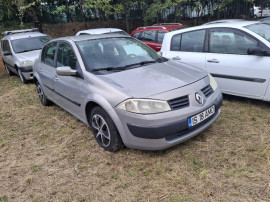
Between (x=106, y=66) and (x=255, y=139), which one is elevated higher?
(x=106, y=66)

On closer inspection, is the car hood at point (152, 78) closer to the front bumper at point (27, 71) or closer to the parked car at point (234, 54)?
the parked car at point (234, 54)

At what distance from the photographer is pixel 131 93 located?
2984 millimetres

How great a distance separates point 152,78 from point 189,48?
223 centimetres

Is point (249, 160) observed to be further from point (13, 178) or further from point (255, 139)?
point (13, 178)

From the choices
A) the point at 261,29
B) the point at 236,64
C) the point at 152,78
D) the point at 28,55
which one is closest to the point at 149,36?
the point at 28,55

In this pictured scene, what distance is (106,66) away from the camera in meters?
3.65

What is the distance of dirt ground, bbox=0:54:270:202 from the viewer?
2691 millimetres

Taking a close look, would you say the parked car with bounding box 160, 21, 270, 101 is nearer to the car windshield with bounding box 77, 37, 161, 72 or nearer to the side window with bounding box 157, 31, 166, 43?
the car windshield with bounding box 77, 37, 161, 72

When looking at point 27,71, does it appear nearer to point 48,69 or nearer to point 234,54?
point 48,69

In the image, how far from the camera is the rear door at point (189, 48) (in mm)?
4973

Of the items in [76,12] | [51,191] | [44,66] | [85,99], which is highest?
[76,12]

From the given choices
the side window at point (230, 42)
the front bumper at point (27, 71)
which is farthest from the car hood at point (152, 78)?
the front bumper at point (27, 71)

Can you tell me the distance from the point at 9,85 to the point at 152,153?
20.6ft

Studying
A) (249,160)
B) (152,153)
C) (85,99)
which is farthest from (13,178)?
(249,160)
